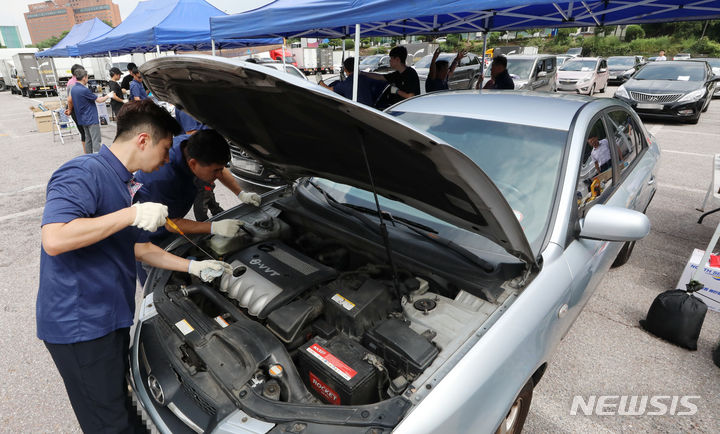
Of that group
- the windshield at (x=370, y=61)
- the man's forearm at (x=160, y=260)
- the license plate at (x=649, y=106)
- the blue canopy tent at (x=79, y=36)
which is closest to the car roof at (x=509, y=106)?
the man's forearm at (x=160, y=260)

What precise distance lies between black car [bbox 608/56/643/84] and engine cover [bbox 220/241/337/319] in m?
20.3

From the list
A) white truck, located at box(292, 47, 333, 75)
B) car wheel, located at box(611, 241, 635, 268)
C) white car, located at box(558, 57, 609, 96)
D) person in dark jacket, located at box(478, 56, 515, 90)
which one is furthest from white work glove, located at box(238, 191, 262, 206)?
white truck, located at box(292, 47, 333, 75)

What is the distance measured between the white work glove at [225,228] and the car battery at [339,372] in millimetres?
1020

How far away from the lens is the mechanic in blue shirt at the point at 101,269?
1.39 metres

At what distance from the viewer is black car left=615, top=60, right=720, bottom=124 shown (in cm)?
938

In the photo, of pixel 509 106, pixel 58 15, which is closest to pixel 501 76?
pixel 509 106

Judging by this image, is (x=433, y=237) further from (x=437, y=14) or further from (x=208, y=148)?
(x=437, y=14)

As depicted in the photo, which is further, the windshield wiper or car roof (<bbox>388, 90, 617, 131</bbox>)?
car roof (<bbox>388, 90, 617, 131</bbox>)

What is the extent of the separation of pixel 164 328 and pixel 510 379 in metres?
1.42

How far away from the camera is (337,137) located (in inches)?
63.3

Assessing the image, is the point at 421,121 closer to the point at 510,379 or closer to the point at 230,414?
the point at 510,379

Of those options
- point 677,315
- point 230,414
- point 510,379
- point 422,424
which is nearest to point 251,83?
point 230,414

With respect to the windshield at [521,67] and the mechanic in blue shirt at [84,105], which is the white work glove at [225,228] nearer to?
the mechanic in blue shirt at [84,105]

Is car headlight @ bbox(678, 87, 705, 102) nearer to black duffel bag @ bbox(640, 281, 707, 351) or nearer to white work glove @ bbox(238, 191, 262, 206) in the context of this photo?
black duffel bag @ bbox(640, 281, 707, 351)
